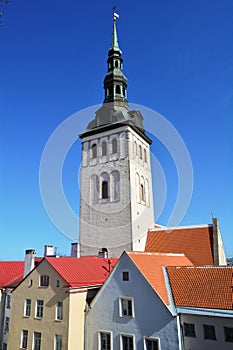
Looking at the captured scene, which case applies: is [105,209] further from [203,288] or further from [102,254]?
[203,288]

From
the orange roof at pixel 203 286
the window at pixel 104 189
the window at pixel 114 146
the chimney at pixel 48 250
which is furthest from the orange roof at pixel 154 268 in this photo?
the window at pixel 114 146

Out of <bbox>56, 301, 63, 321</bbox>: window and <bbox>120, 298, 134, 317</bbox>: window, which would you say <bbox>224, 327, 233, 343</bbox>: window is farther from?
<bbox>56, 301, 63, 321</bbox>: window

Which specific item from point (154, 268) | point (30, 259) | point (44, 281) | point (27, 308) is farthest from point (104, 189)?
point (27, 308)

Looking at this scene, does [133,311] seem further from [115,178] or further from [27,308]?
[115,178]

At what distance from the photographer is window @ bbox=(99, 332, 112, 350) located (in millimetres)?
18422

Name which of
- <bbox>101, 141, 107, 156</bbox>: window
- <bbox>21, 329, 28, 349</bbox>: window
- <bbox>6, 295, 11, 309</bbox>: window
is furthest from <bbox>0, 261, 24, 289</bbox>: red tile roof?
<bbox>101, 141, 107, 156</bbox>: window

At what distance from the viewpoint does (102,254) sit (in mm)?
31422

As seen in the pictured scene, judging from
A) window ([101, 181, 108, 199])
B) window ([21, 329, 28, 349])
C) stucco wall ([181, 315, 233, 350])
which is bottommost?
window ([21, 329, 28, 349])

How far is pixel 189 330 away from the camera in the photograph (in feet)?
53.8

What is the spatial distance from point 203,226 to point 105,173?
1444 centimetres

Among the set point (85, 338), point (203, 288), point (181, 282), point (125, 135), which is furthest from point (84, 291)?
point (125, 135)

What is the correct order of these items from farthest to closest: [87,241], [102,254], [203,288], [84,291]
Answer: [87,241] < [102,254] < [84,291] < [203,288]

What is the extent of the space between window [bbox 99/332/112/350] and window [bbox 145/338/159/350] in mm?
2872

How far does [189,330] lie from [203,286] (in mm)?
2797
